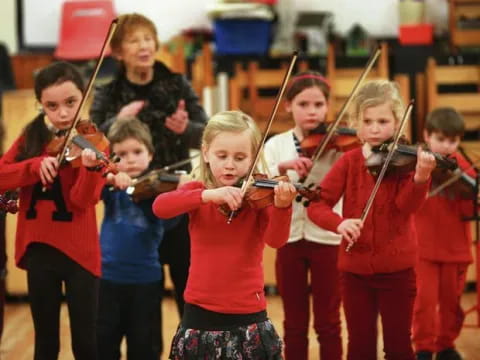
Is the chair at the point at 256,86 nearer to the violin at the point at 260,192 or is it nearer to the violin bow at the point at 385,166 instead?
the violin bow at the point at 385,166

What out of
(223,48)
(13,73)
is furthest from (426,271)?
(13,73)

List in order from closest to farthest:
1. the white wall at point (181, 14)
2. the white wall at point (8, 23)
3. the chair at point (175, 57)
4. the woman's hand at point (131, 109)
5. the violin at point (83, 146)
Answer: the violin at point (83, 146)
the woman's hand at point (131, 109)
the chair at point (175, 57)
the white wall at point (181, 14)
the white wall at point (8, 23)

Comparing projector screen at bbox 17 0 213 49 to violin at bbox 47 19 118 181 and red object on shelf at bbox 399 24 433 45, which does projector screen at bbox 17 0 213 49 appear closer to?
red object on shelf at bbox 399 24 433 45

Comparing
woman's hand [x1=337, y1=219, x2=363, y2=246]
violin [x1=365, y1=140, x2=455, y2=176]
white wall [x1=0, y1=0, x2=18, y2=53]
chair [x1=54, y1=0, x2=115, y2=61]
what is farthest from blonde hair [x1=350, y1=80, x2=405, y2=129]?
white wall [x1=0, y1=0, x2=18, y2=53]

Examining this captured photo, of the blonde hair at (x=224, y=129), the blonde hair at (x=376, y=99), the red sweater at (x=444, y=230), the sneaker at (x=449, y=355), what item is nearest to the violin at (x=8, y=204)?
the blonde hair at (x=224, y=129)

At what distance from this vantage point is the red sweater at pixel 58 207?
123 inches

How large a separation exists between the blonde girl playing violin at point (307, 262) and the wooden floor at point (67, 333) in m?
0.75

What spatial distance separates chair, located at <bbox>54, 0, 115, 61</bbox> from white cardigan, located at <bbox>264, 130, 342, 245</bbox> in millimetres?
3324

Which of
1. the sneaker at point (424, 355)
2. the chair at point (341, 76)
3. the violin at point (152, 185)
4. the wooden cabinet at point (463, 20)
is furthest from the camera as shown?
the wooden cabinet at point (463, 20)

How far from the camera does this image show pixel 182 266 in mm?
3705

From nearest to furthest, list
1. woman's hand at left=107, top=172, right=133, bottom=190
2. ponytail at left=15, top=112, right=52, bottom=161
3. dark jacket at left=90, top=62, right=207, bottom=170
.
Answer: ponytail at left=15, top=112, right=52, bottom=161 → woman's hand at left=107, top=172, right=133, bottom=190 → dark jacket at left=90, top=62, right=207, bottom=170

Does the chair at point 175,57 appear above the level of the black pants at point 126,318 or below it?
above

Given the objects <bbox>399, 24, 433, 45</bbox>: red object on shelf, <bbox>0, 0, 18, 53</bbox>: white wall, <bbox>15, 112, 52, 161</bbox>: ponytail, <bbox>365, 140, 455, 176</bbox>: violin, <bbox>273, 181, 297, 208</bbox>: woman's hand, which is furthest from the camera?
<bbox>0, 0, 18, 53</bbox>: white wall

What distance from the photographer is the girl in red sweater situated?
2775 mm
